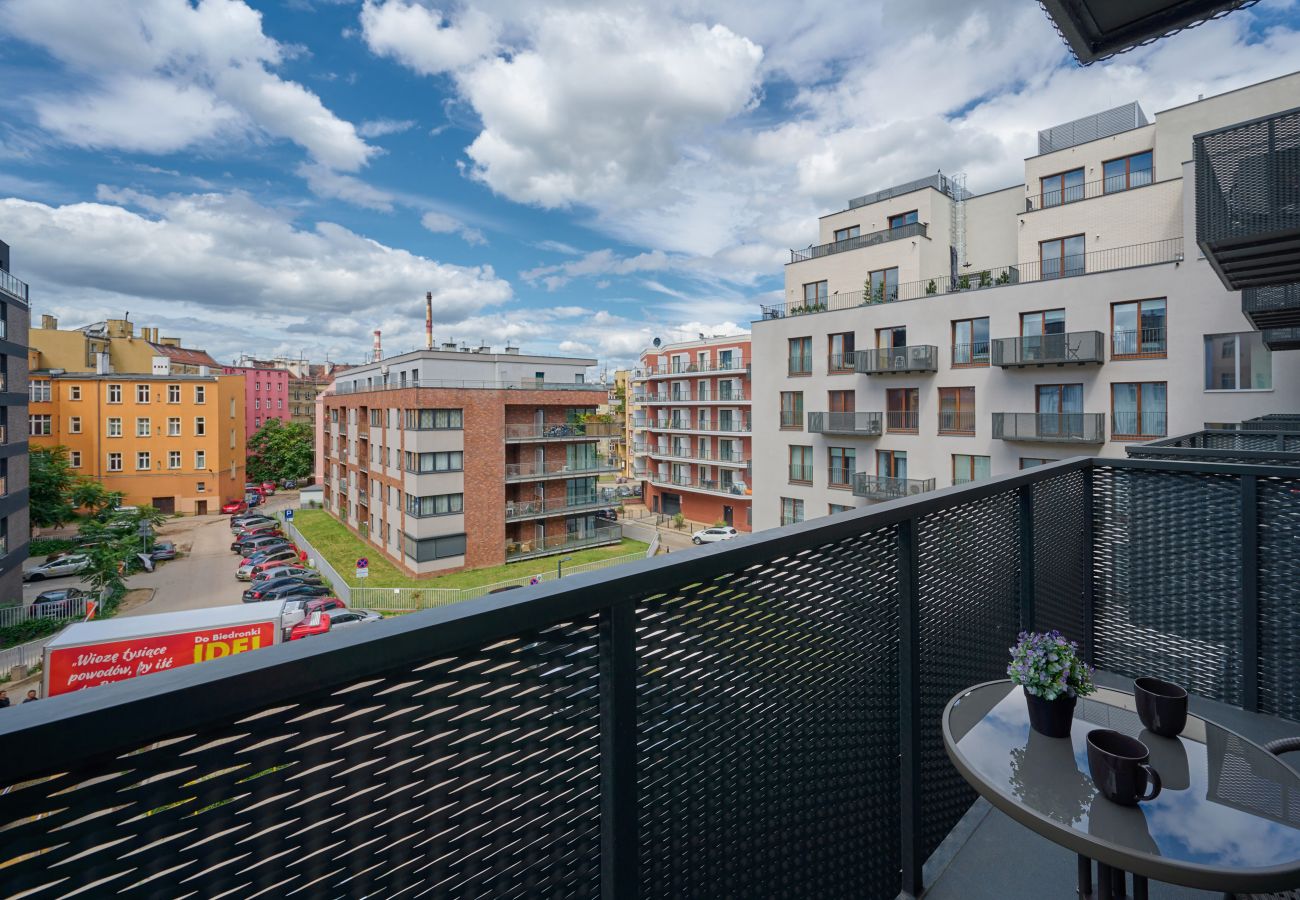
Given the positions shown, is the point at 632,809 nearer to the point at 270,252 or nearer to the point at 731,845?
the point at 731,845

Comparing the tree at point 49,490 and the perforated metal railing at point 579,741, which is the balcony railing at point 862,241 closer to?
the perforated metal railing at point 579,741

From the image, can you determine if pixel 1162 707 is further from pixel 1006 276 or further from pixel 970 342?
pixel 1006 276

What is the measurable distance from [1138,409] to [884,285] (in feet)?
30.5

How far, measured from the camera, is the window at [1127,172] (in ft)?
60.4

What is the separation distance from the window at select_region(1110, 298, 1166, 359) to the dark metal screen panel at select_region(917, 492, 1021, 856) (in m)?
18.2

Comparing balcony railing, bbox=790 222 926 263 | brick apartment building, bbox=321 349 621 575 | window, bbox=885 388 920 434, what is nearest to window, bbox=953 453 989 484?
window, bbox=885 388 920 434

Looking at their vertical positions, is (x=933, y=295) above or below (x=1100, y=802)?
above

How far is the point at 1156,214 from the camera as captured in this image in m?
17.7

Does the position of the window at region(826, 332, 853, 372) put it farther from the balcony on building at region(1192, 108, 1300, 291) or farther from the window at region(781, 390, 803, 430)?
the balcony on building at region(1192, 108, 1300, 291)

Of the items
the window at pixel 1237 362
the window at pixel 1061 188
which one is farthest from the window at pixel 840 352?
the window at pixel 1237 362

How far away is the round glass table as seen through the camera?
133cm

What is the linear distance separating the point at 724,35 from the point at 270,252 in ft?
299

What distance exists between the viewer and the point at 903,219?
23.6m

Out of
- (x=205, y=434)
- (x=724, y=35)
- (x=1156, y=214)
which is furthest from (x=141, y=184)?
(x=1156, y=214)
